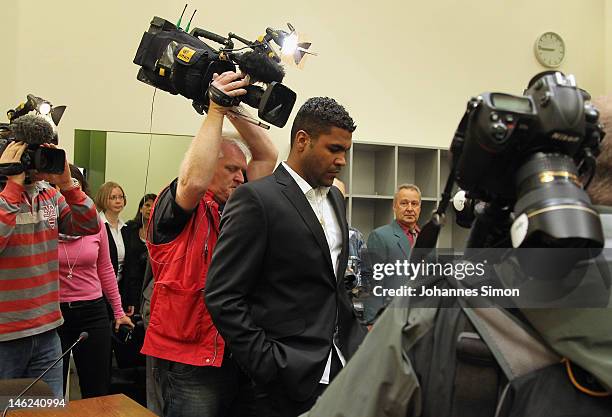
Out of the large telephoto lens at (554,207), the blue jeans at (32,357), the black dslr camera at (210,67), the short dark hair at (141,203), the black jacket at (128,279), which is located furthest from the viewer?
the short dark hair at (141,203)

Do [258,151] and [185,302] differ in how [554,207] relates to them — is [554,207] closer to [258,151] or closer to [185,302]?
[185,302]

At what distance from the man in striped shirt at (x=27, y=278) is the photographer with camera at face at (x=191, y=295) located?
19.3 inches

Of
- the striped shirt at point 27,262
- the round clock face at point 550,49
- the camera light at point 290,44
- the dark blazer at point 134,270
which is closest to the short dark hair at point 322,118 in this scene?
the camera light at point 290,44

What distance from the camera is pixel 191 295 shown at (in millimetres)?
1632

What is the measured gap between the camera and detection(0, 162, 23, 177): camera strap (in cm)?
184

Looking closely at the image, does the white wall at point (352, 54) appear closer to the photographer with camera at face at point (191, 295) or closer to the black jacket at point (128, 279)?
the black jacket at point (128, 279)

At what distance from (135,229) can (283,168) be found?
81.2 inches

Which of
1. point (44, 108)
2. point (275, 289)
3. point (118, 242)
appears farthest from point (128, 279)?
point (275, 289)

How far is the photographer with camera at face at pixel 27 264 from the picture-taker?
1.84 meters

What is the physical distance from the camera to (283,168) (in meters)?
1.59

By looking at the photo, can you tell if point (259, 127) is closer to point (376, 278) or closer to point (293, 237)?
point (293, 237)

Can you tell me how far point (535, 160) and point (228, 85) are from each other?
1222 millimetres

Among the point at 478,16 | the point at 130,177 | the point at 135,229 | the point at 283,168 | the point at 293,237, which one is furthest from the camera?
the point at 478,16

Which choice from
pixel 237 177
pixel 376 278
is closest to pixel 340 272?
pixel 237 177
